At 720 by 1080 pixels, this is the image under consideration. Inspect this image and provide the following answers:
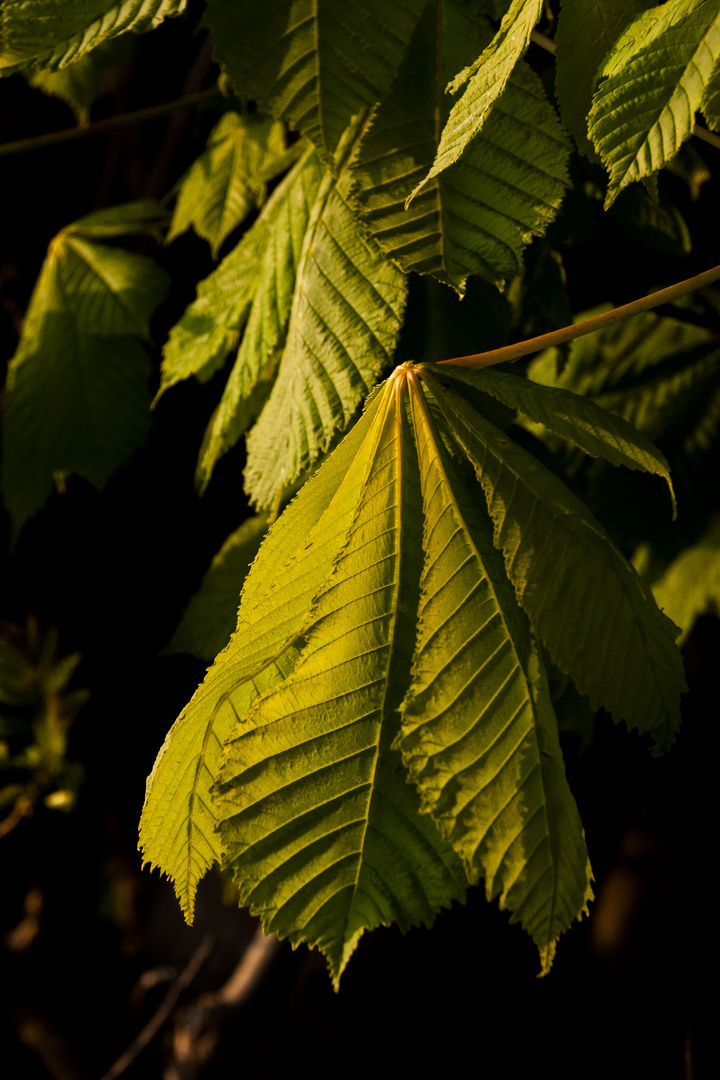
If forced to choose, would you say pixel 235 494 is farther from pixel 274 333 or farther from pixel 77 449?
pixel 274 333

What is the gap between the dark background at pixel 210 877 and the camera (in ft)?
3.16

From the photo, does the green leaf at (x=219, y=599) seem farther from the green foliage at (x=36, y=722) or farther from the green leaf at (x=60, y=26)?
the green foliage at (x=36, y=722)

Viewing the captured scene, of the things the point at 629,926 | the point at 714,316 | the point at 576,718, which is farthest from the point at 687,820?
the point at 714,316

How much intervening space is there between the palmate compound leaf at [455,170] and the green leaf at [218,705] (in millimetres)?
153

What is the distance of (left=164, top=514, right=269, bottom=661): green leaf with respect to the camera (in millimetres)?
690

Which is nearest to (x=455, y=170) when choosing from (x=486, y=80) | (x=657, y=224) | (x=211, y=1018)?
(x=486, y=80)

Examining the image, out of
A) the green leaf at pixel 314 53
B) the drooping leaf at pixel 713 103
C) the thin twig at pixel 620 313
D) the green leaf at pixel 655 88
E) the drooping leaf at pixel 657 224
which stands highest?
the green leaf at pixel 314 53

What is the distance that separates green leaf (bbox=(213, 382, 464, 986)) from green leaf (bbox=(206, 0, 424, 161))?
0.28m

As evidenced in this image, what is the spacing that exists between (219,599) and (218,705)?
31cm

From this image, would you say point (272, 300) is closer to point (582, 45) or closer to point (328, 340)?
point (328, 340)

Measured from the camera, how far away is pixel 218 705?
1.33 ft

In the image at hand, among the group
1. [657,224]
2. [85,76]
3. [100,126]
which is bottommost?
[657,224]

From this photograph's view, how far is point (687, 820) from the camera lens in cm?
99

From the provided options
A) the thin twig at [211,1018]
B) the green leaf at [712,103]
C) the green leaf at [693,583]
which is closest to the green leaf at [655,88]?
the green leaf at [712,103]
